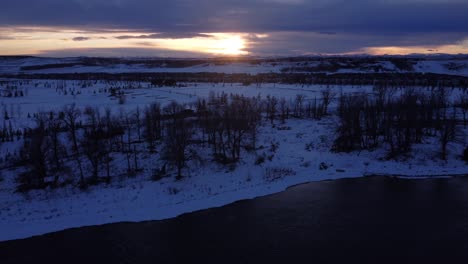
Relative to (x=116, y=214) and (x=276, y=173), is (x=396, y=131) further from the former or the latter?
(x=116, y=214)

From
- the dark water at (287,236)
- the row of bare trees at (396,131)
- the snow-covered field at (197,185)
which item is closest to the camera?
the dark water at (287,236)

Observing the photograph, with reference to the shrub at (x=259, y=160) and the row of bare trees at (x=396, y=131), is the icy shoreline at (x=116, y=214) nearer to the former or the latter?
the shrub at (x=259, y=160)

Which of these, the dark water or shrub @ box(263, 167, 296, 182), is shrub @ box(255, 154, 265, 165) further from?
the dark water

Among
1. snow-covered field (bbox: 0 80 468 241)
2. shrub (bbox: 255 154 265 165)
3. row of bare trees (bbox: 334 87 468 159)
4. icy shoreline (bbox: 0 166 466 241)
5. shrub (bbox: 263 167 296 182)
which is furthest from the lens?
row of bare trees (bbox: 334 87 468 159)

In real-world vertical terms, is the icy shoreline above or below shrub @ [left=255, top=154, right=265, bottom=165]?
below

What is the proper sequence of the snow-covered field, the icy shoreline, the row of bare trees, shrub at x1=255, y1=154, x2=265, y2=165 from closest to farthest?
1. the icy shoreline
2. the snow-covered field
3. shrub at x1=255, y1=154, x2=265, y2=165
4. the row of bare trees

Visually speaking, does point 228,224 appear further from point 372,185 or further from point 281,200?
point 372,185

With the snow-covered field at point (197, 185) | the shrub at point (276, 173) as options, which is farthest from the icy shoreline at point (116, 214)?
the shrub at point (276, 173)

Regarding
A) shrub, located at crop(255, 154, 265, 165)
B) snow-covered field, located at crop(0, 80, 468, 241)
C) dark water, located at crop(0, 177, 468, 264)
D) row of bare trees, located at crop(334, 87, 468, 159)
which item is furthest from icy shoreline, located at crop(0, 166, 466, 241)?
row of bare trees, located at crop(334, 87, 468, 159)
